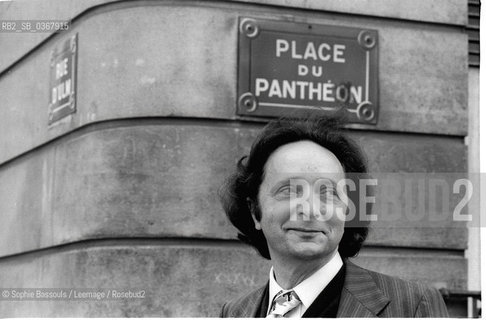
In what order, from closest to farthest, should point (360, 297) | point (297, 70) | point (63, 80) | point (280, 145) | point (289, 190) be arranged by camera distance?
point (360, 297) < point (289, 190) < point (280, 145) < point (297, 70) < point (63, 80)

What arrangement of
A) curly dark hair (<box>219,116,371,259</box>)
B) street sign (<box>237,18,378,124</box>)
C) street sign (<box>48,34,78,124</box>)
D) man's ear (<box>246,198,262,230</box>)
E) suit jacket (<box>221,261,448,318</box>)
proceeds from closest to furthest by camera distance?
suit jacket (<box>221,261,448,318</box>) < curly dark hair (<box>219,116,371,259</box>) < man's ear (<box>246,198,262,230</box>) < street sign (<box>237,18,378,124</box>) < street sign (<box>48,34,78,124</box>)

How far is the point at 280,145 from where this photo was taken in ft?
9.84

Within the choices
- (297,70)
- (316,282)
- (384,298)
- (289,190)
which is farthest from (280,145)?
(297,70)

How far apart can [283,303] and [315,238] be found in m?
0.23

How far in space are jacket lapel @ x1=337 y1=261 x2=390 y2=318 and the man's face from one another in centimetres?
11

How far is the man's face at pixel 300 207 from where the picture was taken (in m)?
2.77

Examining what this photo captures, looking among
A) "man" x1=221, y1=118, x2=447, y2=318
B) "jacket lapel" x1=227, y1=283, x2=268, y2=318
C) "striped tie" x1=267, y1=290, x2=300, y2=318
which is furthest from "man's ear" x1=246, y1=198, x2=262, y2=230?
"striped tie" x1=267, y1=290, x2=300, y2=318

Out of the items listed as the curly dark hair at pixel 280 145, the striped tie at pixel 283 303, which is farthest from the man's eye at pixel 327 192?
the striped tie at pixel 283 303

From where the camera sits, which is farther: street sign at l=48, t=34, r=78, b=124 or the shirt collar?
street sign at l=48, t=34, r=78, b=124

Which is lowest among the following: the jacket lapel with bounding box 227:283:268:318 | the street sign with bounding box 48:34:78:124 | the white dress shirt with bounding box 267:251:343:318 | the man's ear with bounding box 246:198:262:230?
the jacket lapel with bounding box 227:283:268:318

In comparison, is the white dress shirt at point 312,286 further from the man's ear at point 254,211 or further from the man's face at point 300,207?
the man's ear at point 254,211

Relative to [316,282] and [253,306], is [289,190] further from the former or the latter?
[253,306]

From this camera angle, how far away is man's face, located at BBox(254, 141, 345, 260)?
2768 millimetres

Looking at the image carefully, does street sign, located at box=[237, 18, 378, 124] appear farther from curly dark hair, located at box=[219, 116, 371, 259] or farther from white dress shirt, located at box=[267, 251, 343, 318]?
white dress shirt, located at box=[267, 251, 343, 318]
